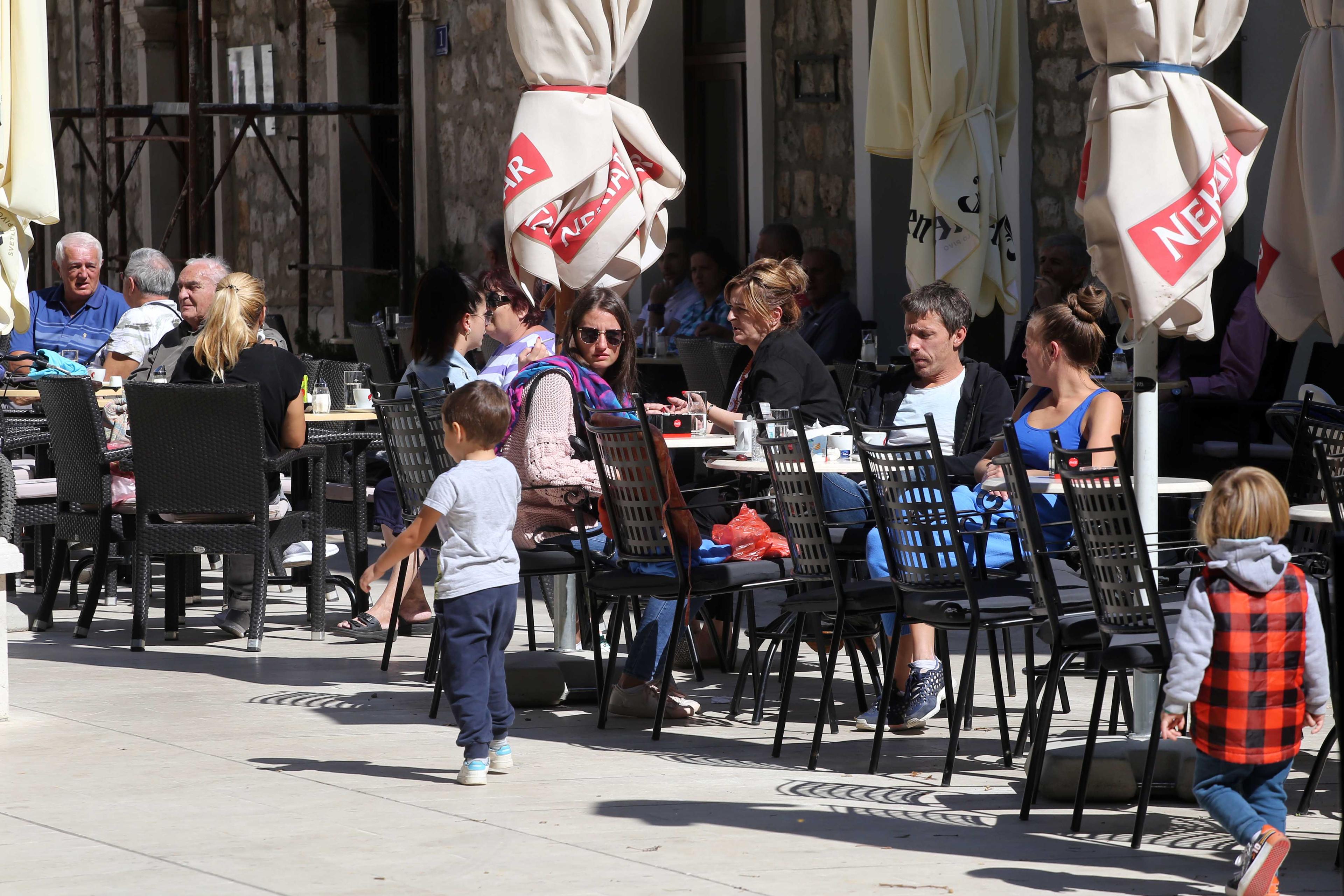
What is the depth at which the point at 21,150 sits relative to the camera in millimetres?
7820

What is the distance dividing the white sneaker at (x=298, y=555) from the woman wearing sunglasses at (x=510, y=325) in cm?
142

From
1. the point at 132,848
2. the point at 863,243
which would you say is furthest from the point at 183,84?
the point at 132,848

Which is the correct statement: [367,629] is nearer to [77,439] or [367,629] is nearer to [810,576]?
[77,439]

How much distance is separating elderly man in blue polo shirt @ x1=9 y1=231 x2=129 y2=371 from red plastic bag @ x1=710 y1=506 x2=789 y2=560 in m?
5.89

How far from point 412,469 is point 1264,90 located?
197 inches

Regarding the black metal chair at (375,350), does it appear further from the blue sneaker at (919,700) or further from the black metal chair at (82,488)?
the blue sneaker at (919,700)

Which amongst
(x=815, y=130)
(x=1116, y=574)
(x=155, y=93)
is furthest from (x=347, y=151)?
(x=1116, y=574)

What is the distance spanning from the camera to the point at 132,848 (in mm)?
4750

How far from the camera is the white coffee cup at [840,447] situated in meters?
6.53

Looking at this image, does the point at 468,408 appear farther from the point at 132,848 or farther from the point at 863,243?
the point at 863,243

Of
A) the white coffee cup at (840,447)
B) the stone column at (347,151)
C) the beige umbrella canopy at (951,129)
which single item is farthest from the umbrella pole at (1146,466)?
the stone column at (347,151)

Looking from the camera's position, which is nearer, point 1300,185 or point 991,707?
point 991,707

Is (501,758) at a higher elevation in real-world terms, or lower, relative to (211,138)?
lower

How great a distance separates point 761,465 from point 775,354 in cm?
86
